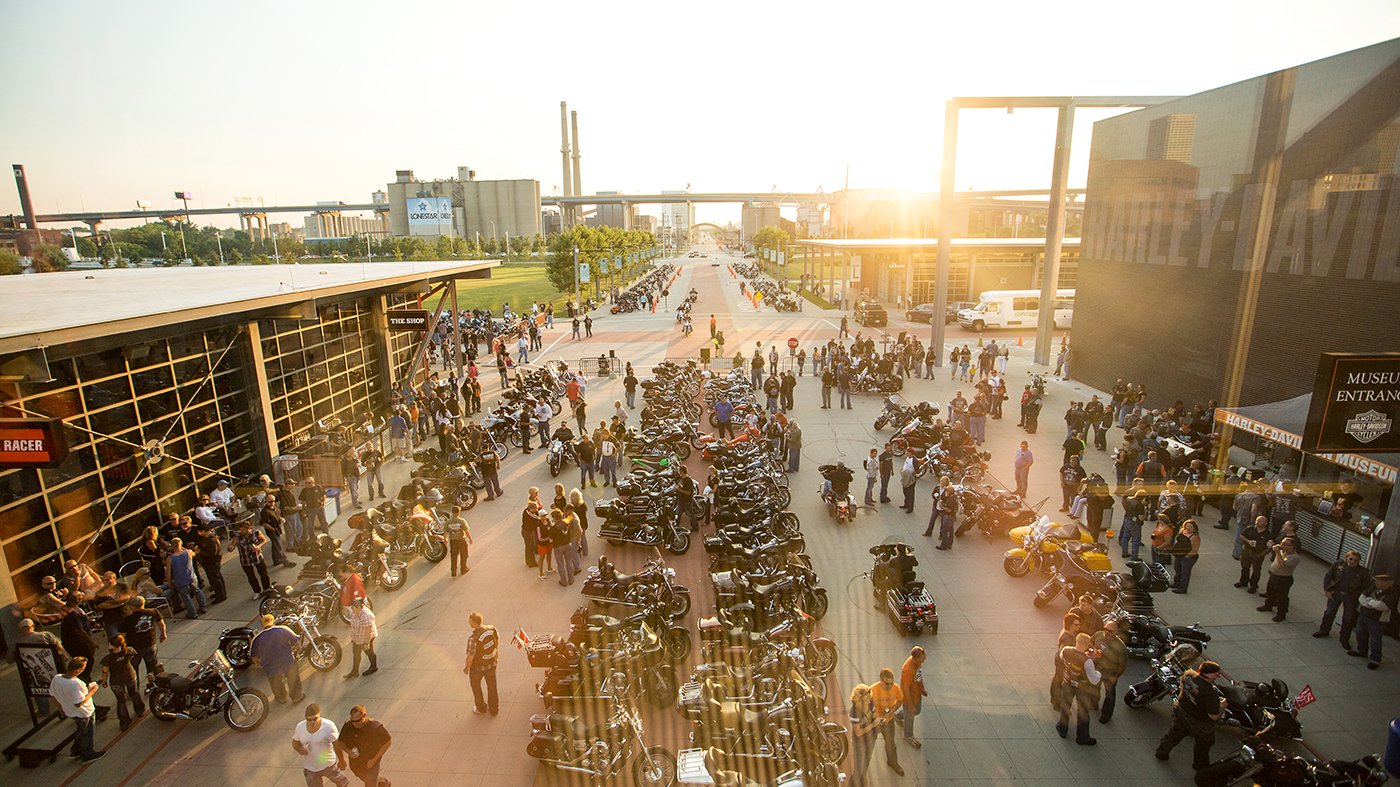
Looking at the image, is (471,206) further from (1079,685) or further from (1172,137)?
(1079,685)

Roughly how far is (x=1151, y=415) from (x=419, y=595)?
17201 millimetres

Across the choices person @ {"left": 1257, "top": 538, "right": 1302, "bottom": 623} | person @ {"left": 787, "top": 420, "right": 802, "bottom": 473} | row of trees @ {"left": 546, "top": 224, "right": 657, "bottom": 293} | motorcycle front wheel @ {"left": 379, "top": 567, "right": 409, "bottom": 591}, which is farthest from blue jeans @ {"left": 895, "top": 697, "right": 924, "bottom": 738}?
row of trees @ {"left": 546, "top": 224, "right": 657, "bottom": 293}

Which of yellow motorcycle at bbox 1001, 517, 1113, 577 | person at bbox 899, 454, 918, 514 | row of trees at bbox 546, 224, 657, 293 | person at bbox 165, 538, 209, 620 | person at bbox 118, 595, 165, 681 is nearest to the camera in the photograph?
person at bbox 118, 595, 165, 681

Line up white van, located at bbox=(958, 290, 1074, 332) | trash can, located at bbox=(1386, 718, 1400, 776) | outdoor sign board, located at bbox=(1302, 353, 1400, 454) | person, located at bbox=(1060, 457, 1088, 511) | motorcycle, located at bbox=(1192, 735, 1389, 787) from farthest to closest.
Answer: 1. white van, located at bbox=(958, 290, 1074, 332)
2. person, located at bbox=(1060, 457, 1088, 511)
3. outdoor sign board, located at bbox=(1302, 353, 1400, 454)
4. trash can, located at bbox=(1386, 718, 1400, 776)
5. motorcycle, located at bbox=(1192, 735, 1389, 787)

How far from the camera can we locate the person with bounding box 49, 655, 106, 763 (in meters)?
6.70

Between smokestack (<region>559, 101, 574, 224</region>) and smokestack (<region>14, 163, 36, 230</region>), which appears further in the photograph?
smokestack (<region>559, 101, 574, 224</region>)

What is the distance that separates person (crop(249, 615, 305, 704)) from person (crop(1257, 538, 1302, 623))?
42.9ft

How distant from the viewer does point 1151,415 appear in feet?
52.6

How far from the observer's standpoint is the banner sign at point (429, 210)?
121938 mm

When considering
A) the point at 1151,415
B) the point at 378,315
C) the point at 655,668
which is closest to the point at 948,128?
the point at 1151,415

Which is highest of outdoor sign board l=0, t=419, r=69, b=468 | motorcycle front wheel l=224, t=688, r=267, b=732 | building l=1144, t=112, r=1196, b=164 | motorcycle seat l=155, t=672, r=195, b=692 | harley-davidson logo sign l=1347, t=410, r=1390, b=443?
building l=1144, t=112, r=1196, b=164

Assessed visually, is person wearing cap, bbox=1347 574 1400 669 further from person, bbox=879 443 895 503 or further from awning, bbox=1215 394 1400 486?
person, bbox=879 443 895 503

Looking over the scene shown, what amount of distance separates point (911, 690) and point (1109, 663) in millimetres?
2235

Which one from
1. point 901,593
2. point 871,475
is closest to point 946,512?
point 871,475
